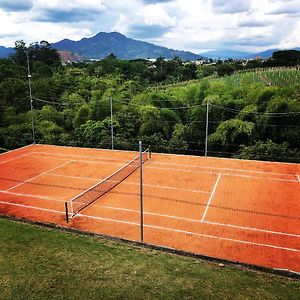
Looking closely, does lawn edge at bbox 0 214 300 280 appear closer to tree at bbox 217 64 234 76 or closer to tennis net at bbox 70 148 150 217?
tennis net at bbox 70 148 150 217

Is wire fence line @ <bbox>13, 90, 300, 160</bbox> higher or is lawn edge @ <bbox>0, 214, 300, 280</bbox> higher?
wire fence line @ <bbox>13, 90, 300, 160</bbox>

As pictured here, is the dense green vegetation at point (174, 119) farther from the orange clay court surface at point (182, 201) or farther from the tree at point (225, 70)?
the tree at point (225, 70)

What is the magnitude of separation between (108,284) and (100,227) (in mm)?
3652

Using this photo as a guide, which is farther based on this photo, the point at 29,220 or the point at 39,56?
the point at 39,56

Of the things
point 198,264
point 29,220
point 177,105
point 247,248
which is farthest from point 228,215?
point 177,105

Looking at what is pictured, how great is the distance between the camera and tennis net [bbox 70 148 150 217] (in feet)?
45.1

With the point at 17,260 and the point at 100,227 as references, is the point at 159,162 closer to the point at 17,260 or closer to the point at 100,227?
the point at 100,227

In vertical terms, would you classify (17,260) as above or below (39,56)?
below

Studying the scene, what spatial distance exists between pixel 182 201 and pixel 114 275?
573 cm

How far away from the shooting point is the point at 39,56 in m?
58.8

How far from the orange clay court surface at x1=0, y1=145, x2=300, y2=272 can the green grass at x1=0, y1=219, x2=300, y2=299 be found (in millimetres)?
1082

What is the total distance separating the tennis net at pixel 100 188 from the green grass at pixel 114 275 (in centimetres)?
300

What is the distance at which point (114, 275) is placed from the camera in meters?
8.91

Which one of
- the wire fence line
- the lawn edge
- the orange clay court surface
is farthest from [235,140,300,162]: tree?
the lawn edge
